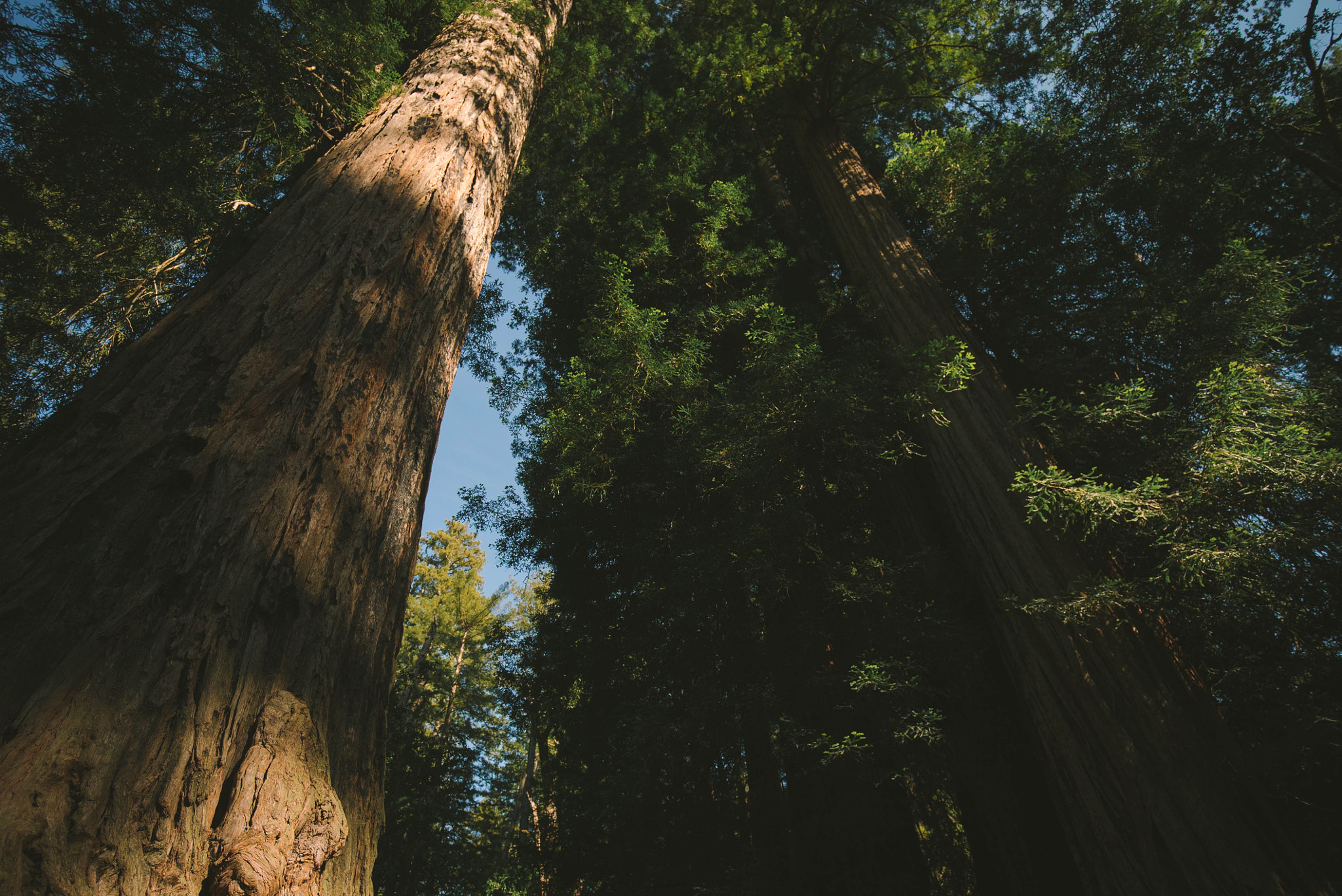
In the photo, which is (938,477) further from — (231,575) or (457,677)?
(457,677)

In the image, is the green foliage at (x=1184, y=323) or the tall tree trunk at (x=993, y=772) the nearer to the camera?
Answer: the green foliage at (x=1184, y=323)

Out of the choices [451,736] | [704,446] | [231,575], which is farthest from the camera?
[451,736]

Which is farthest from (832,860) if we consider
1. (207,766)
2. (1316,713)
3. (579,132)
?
(579,132)

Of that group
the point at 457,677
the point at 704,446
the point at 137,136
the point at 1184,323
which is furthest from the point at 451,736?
the point at 1184,323

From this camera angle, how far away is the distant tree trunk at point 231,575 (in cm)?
93

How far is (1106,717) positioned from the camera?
11.3 ft

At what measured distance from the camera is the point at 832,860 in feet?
13.1

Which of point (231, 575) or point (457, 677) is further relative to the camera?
point (457, 677)

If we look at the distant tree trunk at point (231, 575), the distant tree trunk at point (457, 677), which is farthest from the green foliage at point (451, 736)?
the distant tree trunk at point (231, 575)

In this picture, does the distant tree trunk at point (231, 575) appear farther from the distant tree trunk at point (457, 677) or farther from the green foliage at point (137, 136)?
the distant tree trunk at point (457, 677)

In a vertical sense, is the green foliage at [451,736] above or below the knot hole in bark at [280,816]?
above

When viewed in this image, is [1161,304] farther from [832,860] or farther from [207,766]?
[207,766]

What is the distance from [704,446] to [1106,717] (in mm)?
3065

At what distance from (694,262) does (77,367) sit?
18.2ft
